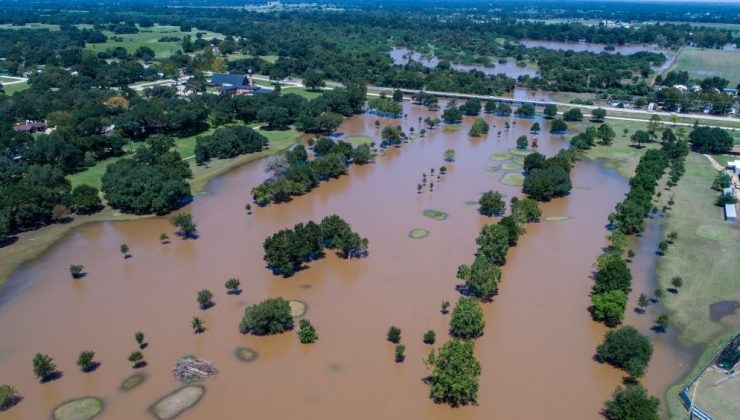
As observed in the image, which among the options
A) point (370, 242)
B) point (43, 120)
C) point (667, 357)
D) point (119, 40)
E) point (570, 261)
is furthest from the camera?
point (119, 40)

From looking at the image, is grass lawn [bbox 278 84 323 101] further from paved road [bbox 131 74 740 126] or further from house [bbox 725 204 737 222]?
house [bbox 725 204 737 222]

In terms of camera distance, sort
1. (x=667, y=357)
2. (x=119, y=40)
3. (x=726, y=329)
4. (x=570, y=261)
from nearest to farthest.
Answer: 1. (x=667, y=357)
2. (x=726, y=329)
3. (x=570, y=261)
4. (x=119, y=40)

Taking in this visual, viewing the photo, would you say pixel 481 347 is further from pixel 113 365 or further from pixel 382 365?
pixel 113 365

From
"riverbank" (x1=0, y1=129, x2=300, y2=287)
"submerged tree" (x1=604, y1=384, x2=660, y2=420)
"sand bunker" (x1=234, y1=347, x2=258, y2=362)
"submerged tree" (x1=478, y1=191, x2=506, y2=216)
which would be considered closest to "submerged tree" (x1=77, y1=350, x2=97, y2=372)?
"sand bunker" (x1=234, y1=347, x2=258, y2=362)

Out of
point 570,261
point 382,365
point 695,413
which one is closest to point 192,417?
point 382,365

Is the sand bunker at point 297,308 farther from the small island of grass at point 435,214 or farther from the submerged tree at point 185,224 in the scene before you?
the small island of grass at point 435,214

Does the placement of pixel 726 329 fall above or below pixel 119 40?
below
